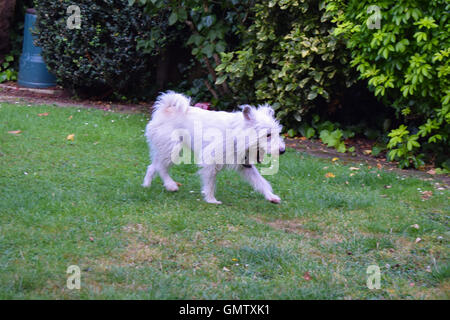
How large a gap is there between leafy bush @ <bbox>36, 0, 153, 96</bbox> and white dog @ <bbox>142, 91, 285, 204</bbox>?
4101 mm

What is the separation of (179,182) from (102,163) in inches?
39.9

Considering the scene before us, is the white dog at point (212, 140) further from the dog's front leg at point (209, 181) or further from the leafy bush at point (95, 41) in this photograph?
the leafy bush at point (95, 41)

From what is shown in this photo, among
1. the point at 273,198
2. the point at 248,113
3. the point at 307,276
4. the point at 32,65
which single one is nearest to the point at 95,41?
the point at 32,65

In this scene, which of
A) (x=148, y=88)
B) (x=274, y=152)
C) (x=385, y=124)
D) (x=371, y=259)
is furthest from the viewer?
(x=148, y=88)

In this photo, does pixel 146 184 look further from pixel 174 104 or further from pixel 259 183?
pixel 259 183

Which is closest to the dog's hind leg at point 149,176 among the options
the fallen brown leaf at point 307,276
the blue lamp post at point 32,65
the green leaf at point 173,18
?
the fallen brown leaf at point 307,276

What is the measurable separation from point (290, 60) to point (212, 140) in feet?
10.2

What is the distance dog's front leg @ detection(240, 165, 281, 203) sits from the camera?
5.42 meters

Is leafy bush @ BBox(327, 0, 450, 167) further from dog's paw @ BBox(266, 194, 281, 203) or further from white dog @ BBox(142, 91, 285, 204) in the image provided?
dog's paw @ BBox(266, 194, 281, 203)

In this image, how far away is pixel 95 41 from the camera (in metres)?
9.38

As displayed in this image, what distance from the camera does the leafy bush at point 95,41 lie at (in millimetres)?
9383

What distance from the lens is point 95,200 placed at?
518 cm

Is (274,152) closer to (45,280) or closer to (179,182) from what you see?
(179,182)

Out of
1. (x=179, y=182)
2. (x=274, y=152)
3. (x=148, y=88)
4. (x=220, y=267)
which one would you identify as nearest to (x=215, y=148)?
(x=274, y=152)
